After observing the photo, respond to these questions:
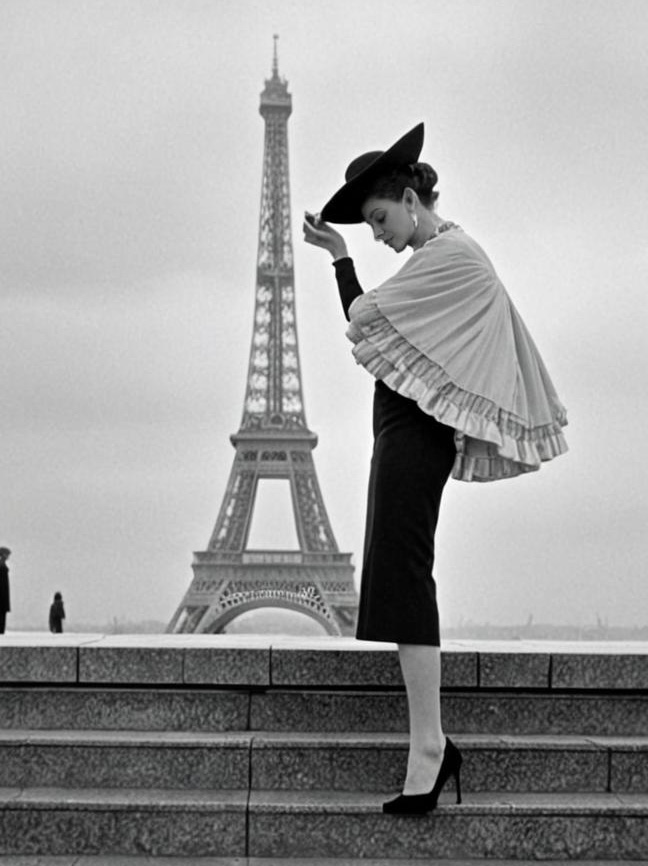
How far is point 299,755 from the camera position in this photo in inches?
174

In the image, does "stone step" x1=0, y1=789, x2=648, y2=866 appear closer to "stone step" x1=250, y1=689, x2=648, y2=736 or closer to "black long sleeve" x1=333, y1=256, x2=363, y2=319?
"stone step" x1=250, y1=689, x2=648, y2=736

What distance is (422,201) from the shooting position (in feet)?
14.1

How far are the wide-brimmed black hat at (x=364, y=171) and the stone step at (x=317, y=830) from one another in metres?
2.05

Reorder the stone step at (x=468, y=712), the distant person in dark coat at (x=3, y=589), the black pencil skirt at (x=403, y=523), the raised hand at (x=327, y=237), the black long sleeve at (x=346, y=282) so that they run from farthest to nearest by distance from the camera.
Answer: the distant person in dark coat at (x=3, y=589) < the stone step at (x=468, y=712) < the raised hand at (x=327, y=237) < the black long sleeve at (x=346, y=282) < the black pencil skirt at (x=403, y=523)

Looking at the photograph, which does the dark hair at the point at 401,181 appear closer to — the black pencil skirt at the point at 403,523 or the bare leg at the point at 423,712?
the black pencil skirt at the point at 403,523

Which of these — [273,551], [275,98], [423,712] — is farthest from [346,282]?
[275,98]

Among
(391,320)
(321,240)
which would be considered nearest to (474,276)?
(391,320)

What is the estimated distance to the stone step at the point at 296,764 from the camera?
14.5ft

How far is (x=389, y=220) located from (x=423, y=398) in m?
0.66

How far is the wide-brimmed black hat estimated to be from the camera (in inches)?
162

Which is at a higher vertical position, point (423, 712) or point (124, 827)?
point (423, 712)

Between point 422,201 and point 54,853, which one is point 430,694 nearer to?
point 54,853

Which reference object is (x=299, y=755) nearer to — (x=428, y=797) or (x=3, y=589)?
(x=428, y=797)

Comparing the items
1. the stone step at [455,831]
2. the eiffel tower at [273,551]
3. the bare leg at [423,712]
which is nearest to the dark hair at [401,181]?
the bare leg at [423,712]
